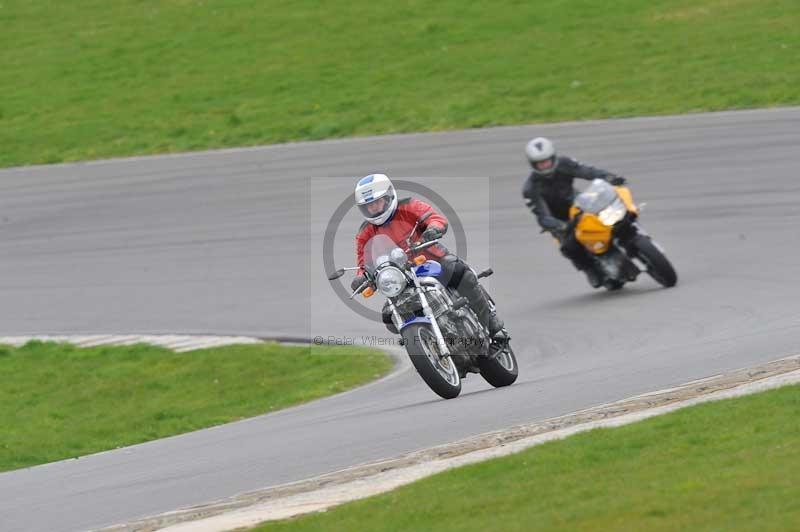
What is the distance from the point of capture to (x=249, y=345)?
661 inches

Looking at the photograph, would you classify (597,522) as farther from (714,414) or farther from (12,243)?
(12,243)

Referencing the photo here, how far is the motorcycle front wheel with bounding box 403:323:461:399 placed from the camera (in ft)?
35.4

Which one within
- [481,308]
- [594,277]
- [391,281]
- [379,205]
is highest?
[594,277]

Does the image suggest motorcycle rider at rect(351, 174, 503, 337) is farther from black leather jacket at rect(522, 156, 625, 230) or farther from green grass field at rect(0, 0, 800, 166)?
green grass field at rect(0, 0, 800, 166)

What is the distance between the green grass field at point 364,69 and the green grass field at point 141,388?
12.0 m

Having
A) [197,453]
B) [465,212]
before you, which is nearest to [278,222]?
[465,212]

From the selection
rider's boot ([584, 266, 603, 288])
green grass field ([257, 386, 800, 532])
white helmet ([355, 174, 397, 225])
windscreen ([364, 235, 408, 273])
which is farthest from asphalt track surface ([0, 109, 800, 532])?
white helmet ([355, 174, 397, 225])

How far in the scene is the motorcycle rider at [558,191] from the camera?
16.6m

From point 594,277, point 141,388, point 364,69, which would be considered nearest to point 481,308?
point 594,277

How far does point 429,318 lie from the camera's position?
11.0m

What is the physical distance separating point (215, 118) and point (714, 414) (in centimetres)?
2377

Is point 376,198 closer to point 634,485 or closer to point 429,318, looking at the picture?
point 429,318

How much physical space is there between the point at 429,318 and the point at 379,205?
3.73ft

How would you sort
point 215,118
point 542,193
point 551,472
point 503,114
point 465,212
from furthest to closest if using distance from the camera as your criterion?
1. point 215,118
2. point 503,114
3. point 465,212
4. point 542,193
5. point 551,472
